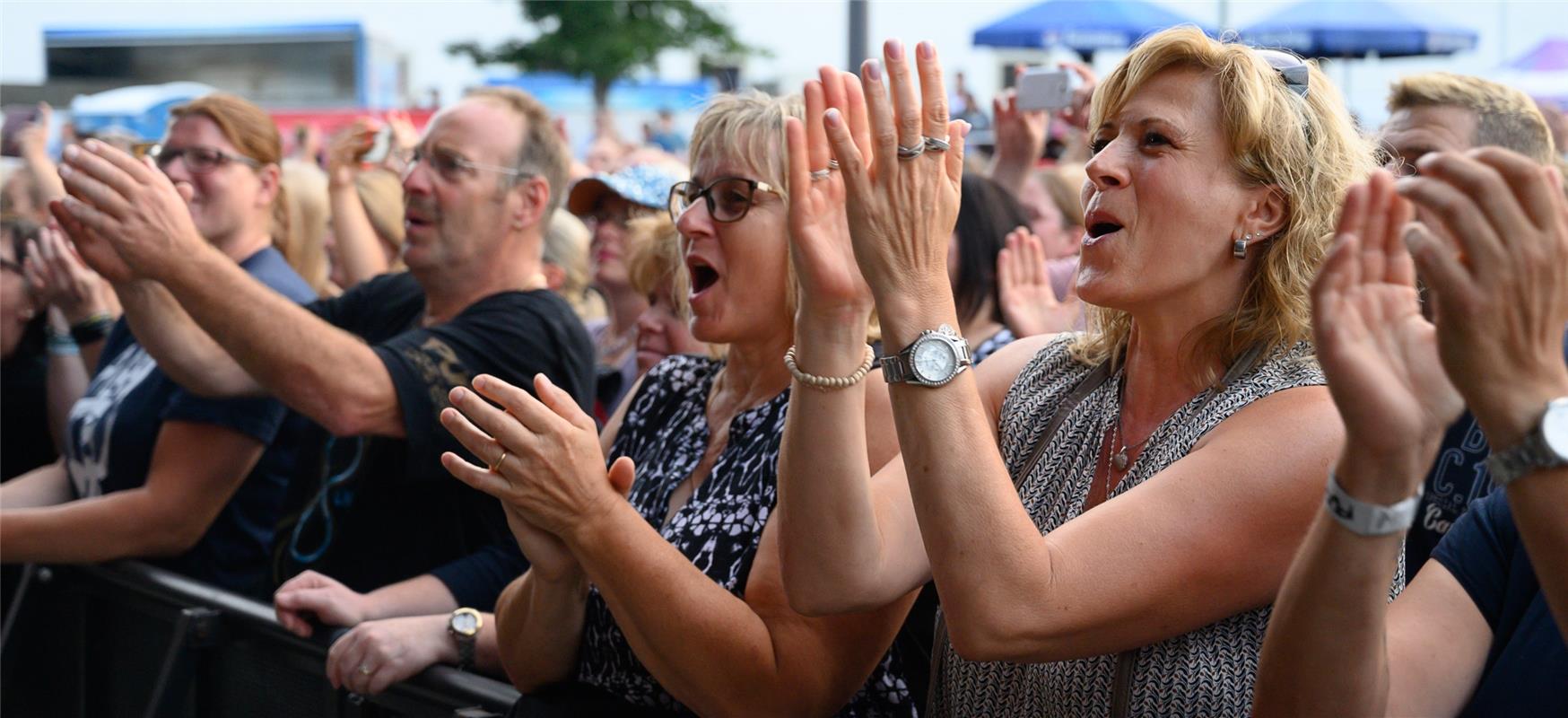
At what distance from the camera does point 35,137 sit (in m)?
6.21

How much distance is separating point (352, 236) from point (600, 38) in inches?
1501

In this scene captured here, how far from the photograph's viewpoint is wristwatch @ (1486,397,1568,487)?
1335 mm

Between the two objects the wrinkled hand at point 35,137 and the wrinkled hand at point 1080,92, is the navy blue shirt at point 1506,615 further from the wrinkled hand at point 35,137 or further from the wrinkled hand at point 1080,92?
the wrinkled hand at point 35,137

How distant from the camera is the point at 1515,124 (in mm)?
3318

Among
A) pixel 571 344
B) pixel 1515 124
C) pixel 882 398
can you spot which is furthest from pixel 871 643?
pixel 1515 124

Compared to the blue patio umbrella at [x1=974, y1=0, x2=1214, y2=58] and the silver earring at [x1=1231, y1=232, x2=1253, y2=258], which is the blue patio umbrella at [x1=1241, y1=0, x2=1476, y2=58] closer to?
the blue patio umbrella at [x1=974, y1=0, x2=1214, y2=58]

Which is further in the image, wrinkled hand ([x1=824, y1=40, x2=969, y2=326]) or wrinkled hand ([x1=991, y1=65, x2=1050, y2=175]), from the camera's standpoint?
wrinkled hand ([x1=991, y1=65, x2=1050, y2=175])

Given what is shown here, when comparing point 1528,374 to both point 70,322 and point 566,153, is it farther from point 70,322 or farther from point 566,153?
point 70,322

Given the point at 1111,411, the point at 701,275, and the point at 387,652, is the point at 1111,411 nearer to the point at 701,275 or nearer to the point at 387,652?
the point at 701,275

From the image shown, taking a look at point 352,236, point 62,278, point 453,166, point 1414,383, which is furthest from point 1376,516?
point 352,236

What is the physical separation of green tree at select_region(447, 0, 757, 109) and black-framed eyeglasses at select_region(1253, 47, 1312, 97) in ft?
130

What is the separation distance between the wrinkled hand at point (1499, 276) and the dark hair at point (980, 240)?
241 centimetres

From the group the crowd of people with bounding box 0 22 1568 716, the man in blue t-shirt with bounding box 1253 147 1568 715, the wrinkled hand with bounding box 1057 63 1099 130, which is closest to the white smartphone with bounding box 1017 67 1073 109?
the wrinkled hand with bounding box 1057 63 1099 130

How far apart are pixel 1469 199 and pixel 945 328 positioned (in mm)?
679
